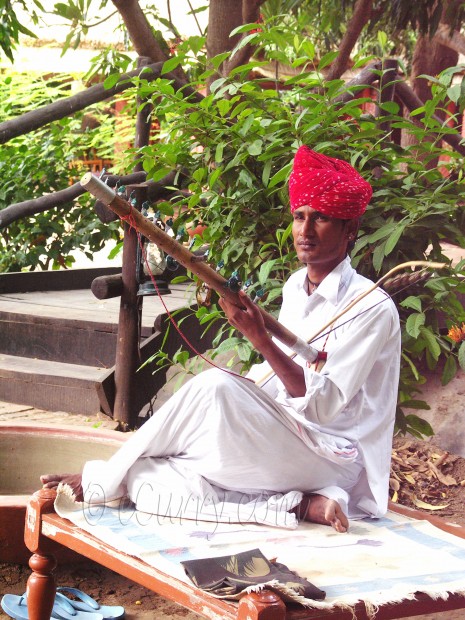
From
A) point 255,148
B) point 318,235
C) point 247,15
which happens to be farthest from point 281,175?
point 247,15

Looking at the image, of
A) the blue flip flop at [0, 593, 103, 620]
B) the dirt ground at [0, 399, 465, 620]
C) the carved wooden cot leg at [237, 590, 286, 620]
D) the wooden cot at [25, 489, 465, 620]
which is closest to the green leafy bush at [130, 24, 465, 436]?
the dirt ground at [0, 399, 465, 620]

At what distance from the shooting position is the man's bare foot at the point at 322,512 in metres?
2.44

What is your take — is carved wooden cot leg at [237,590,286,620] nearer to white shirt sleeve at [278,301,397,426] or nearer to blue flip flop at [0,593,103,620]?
white shirt sleeve at [278,301,397,426]

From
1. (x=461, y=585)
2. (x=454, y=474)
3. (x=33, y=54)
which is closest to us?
(x=461, y=585)

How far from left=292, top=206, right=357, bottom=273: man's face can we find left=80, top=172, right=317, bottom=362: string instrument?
1.06 ft

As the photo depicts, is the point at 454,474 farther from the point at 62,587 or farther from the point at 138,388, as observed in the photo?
the point at 62,587

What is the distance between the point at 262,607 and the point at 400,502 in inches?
89.1

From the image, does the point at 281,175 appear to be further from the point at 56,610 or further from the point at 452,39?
the point at 452,39

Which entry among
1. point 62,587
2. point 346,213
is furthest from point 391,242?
point 62,587

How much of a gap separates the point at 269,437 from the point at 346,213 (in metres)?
0.71

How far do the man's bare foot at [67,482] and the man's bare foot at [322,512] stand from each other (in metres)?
0.63

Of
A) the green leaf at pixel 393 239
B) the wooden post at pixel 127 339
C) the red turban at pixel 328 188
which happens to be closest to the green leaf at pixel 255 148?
the green leaf at pixel 393 239

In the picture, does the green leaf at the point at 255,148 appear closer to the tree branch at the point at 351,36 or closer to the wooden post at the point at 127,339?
the wooden post at the point at 127,339

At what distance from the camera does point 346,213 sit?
2.64 m
